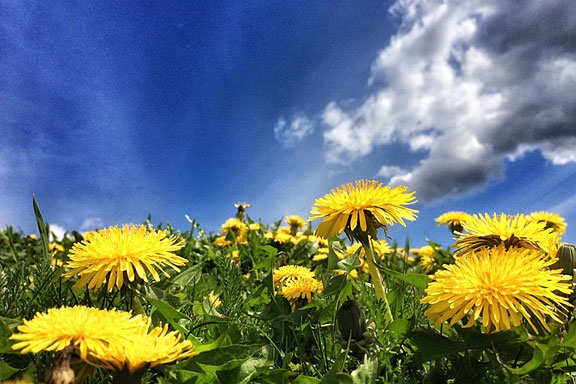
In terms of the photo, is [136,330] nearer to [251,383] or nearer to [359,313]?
[251,383]

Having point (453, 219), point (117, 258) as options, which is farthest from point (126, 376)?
point (453, 219)

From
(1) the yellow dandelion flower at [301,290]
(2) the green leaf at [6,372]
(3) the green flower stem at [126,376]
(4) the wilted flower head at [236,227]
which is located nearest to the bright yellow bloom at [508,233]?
(1) the yellow dandelion flower at [301,290]

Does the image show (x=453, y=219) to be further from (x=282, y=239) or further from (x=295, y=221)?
(x=295, y=221)

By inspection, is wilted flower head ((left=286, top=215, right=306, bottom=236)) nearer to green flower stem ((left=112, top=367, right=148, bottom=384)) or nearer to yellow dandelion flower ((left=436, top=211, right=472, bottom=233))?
yellow dandelion flower ((left=436, top=211, right=472, bottom=233))

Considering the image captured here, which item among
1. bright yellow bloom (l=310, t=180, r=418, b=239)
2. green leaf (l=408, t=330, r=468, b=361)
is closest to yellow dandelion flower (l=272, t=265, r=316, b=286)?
bright yellow bloom (l=310, t=180, r=418, b=239)

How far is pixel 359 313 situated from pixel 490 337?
474mm

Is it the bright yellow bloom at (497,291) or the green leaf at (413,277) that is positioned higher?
the green leaf at (413,277)

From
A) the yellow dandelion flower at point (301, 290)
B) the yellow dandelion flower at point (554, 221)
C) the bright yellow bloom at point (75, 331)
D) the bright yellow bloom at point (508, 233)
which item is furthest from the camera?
the yellow dandelion flower at point (554, 221)

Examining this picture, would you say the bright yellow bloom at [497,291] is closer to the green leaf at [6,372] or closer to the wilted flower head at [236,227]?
the green leaf at [6,372]

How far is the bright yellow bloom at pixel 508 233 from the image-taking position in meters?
1.72

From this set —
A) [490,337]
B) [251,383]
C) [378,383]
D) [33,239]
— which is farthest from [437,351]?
[33,239]

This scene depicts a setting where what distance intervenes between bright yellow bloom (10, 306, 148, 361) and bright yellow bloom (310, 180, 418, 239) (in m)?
0.98

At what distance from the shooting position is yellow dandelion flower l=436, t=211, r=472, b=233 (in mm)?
3828

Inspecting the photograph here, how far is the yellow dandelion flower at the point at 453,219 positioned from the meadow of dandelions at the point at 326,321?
5.81ft
